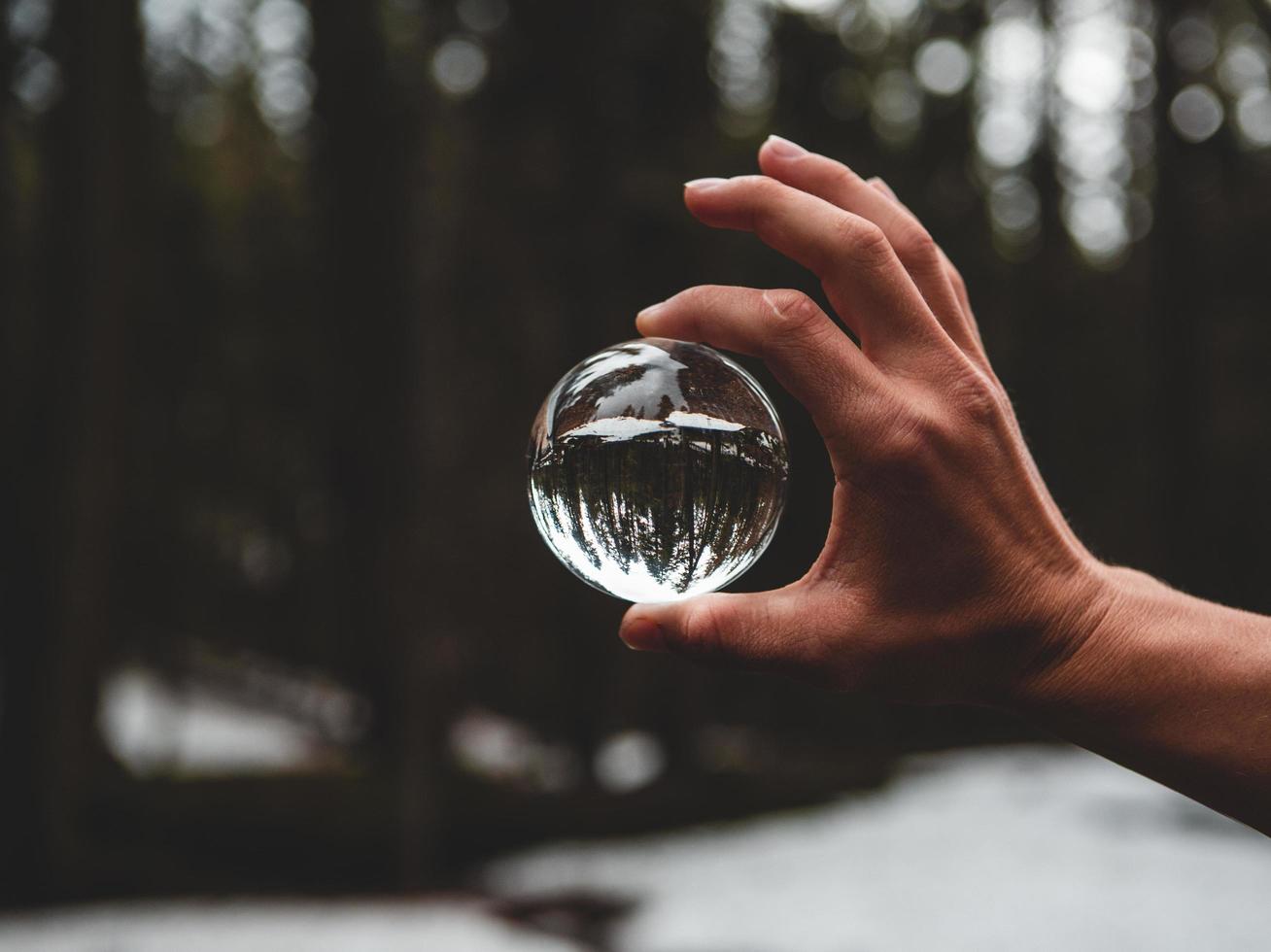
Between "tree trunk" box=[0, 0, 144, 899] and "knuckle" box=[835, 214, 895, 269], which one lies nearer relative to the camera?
"knuckle" box=[835, 214, 895, 269]

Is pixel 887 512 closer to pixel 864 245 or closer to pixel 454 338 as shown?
pixel 864 245

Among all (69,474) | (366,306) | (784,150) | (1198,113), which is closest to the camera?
(784,150)

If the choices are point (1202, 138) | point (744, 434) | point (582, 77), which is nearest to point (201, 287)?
point (582, 77)

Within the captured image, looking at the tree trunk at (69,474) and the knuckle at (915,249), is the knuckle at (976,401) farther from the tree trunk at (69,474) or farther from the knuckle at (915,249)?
the tree trunk at (69,474)

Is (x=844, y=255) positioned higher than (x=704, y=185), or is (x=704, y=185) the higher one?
(x=704, y=185)

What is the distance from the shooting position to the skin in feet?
5.55

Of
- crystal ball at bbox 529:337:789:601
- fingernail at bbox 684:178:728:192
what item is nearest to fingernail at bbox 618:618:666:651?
crystal ball at bbox 529:337:789:601

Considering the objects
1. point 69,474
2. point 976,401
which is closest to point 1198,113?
point 69,474

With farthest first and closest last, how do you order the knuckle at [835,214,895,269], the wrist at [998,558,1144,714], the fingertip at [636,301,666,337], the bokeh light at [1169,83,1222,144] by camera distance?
1. the bokeh light at [1169,83,1222,144]
2. the fingertip at [636,301,666,337]
3. the wrist at [998,558,1144,714]
4. the knuckle at [835,214,895,269]

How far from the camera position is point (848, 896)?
9109 mm

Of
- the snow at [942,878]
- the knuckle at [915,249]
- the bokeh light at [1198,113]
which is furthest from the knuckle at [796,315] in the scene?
the bokeh light at [1198,113]

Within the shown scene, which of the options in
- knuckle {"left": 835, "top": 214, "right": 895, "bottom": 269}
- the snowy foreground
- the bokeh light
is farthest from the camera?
the bokeh light

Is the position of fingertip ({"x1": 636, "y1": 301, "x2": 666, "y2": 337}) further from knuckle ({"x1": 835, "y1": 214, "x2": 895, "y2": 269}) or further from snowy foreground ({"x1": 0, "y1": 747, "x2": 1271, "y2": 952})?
snowy foreground ({"x1": 0, "y1": 747, "x2": 1271, "y2": 952})

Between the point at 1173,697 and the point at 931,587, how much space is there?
0.43 meters
